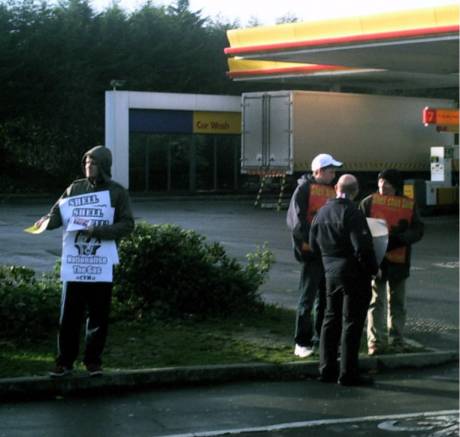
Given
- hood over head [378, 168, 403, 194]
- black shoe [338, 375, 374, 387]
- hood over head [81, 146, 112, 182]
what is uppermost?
hood over head [81, 146, 112, 182]

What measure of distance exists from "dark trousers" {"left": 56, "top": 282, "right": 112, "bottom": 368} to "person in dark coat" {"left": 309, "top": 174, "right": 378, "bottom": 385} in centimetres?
185

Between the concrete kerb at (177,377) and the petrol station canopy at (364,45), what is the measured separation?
15.2 meters

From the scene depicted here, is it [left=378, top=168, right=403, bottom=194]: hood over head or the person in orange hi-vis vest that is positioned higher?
[left=378, top=168, right=403, bottom=194]: hood over head

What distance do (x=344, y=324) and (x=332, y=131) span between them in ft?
89.4

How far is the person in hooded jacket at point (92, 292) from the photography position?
821 centimetres

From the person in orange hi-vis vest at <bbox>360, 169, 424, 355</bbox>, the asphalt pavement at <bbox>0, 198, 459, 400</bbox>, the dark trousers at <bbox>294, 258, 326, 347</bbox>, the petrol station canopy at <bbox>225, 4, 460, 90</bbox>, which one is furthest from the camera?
the petrol station canopy at <bbox>225, 4, 460, 90</bbox>

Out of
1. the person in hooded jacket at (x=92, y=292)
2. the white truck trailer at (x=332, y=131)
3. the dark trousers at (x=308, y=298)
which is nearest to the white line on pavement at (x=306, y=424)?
the person in hooded jacket at (x=92, y=292)

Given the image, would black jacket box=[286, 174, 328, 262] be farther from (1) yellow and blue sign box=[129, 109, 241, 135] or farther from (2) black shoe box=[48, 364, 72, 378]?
(1) yellow and blue sign box=[129, 109, 241, 135]

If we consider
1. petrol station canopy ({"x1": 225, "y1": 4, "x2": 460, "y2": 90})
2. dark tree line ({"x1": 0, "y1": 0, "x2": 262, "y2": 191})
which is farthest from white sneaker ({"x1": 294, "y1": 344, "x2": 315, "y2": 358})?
dark tree line ({"x1": 0, "y1": 0, "x2": 262, "y2": 191})

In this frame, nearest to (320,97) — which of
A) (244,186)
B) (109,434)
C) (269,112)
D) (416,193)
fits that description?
(269,112)

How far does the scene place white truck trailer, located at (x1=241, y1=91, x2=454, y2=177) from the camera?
112 feet

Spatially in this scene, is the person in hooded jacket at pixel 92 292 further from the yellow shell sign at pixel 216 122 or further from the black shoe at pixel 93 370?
the yellow shell sign at pixel 216 122

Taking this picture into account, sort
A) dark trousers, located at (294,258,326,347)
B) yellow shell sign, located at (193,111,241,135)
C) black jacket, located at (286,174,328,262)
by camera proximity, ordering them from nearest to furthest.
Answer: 1. black jacket, located at (286,174,328,262)
2. dark trousers, located at (294,258,326,347)
3. yellow shell sign, located at (193,111,241,135)

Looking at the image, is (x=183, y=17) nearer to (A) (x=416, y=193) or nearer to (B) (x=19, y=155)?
(B) (x=19, y=155)
